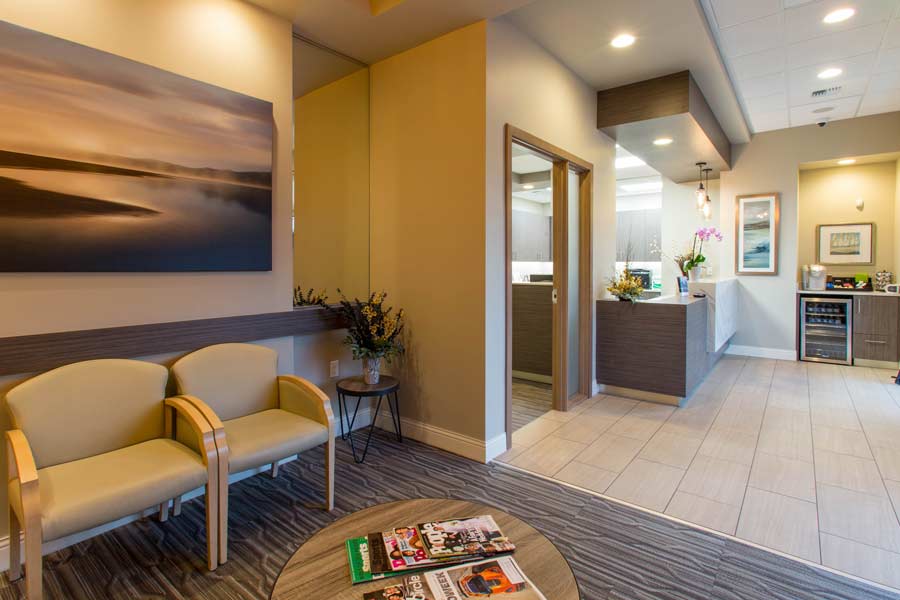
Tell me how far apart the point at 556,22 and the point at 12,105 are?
9.83ft

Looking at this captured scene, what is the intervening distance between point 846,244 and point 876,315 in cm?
113

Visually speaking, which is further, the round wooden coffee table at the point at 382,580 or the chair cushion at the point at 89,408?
the chair cushion at the point at 89,408

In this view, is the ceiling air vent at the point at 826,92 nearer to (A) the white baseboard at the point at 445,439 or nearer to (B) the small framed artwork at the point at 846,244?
(B) the small framed artwork at the point at 846,244

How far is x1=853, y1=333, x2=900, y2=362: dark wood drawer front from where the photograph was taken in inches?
216

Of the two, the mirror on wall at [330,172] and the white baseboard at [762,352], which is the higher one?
the mirror on wall at [330,172]

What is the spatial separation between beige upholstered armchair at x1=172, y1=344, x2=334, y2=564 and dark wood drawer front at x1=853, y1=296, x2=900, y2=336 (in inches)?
257

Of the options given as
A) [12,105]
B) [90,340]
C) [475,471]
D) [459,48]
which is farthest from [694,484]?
[12,105]

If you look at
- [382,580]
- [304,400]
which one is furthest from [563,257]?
[382,580]

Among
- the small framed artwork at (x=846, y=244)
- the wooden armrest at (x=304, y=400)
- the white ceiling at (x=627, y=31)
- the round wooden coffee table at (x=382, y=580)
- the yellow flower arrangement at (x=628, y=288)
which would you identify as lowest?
the round wooden coffee table at (x=382, y=580)

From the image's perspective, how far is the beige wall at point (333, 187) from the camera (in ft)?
10.3

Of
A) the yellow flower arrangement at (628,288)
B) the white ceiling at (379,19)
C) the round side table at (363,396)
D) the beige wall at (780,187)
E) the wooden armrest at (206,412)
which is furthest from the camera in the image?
the beige wall at (780,187)

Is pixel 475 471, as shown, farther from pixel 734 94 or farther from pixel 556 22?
pixel 734 94

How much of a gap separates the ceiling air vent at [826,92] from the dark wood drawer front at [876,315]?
251 cm

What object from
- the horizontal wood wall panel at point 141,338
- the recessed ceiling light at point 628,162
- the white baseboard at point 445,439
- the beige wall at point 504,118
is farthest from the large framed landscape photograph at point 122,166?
the recessed ceiling light at point 628,162
